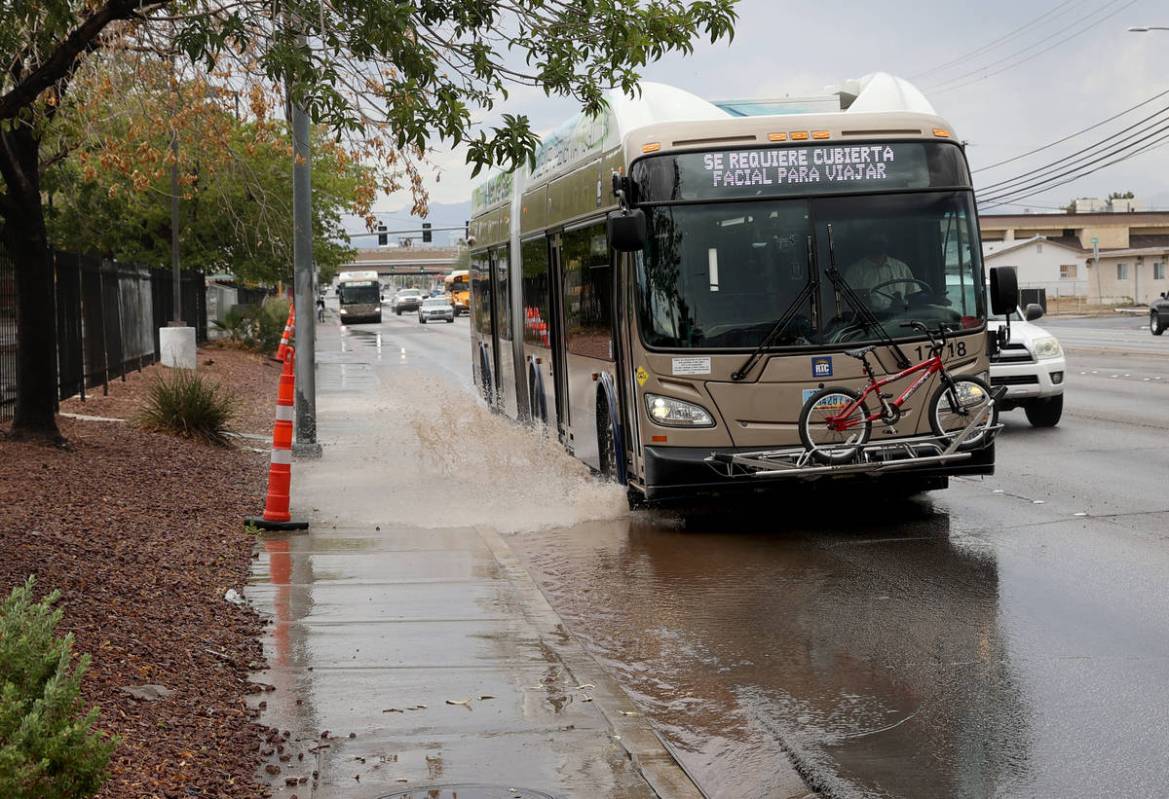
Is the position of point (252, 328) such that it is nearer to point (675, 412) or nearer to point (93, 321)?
point (93, 321)

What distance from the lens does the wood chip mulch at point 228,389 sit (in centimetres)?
2108

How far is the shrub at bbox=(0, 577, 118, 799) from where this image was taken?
12.6 feet

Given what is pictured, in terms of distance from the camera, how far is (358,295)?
275ft

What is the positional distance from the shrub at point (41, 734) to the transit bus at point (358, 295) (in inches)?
3136

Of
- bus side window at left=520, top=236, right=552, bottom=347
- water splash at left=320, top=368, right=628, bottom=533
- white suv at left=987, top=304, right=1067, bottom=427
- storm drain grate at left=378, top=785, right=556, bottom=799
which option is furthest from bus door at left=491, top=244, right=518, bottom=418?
storm drain grate at left=378, top=785, right=556, bottom=799

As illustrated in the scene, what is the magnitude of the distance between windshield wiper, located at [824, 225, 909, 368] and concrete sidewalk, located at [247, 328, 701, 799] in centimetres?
312

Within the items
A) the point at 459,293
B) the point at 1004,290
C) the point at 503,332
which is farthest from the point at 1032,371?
the point at 459,293

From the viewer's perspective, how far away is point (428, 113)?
925 cm

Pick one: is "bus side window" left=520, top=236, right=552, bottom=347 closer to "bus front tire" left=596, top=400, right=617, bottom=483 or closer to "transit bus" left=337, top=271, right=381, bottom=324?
"bus front tire" left=596, top=400, right=617, bottom=483

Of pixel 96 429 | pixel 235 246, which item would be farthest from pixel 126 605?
pixel 235 246

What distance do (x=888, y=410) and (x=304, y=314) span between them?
341 inches

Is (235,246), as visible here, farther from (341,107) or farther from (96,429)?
(341,107)

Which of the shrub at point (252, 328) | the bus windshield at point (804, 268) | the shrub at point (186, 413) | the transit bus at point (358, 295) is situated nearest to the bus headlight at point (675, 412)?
the bus windshield at point (804, 268)

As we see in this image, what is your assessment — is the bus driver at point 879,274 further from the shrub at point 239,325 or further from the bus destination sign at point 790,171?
the shrub at point 239,325
